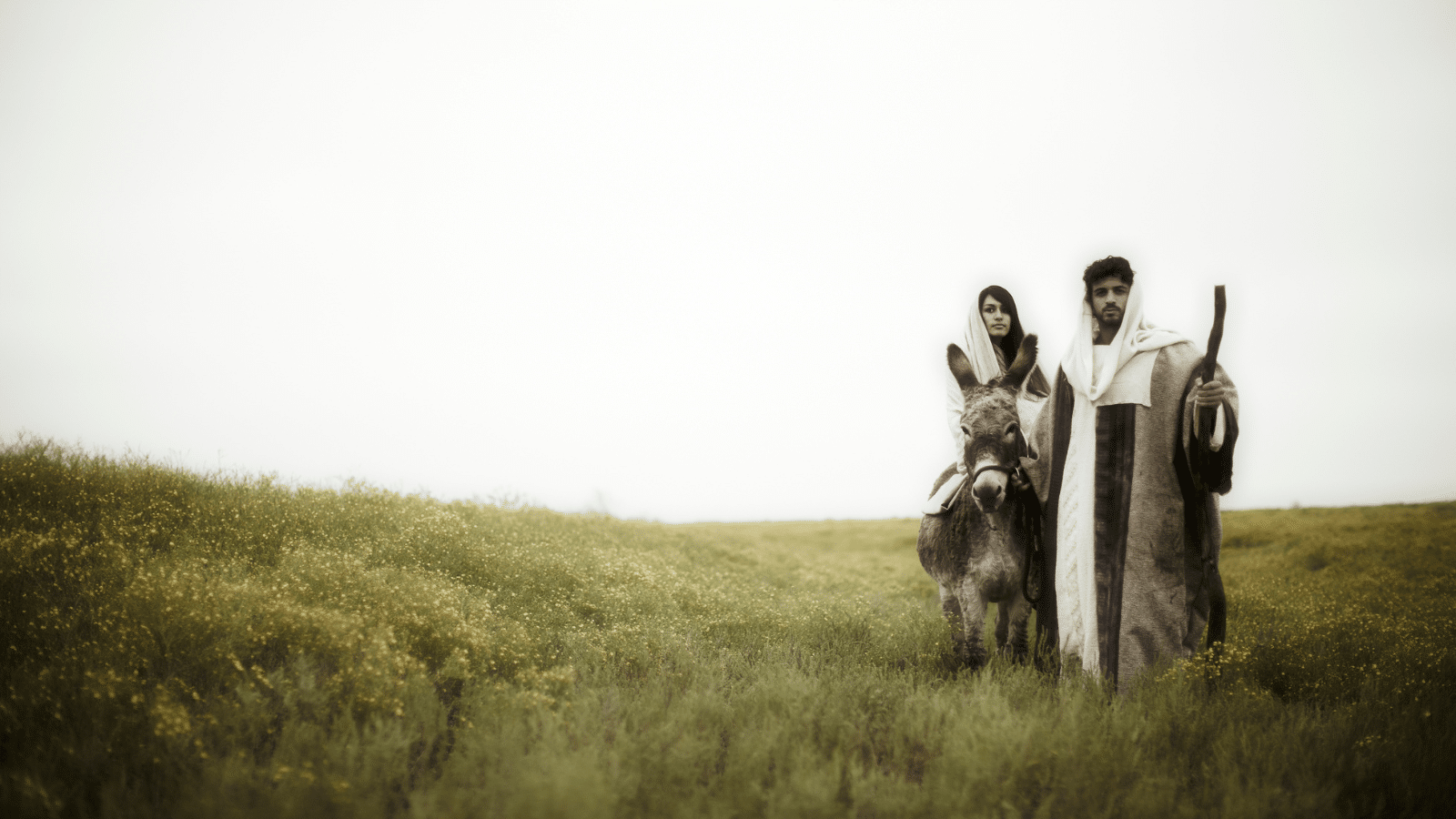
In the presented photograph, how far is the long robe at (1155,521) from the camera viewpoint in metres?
3.96

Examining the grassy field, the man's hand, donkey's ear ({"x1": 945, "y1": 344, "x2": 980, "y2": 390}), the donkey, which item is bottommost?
the grassy field

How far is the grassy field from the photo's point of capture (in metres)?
2.62

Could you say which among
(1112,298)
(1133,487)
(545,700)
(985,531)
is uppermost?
(1112,298)

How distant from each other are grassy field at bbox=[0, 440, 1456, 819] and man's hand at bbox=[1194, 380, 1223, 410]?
5.60ft

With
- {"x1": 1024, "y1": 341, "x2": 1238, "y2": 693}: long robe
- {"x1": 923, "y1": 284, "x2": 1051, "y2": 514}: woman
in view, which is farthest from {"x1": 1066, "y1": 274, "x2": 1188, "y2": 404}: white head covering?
{"x1": 923, "y1": 284, "x2": 1051, "y2": 514}: woman

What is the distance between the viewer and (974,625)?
4594 millimetres

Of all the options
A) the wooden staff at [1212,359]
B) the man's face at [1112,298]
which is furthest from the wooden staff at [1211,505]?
the man's face at [1112,298]

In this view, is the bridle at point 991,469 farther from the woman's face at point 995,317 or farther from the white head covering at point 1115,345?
the woman's face at point 995,317

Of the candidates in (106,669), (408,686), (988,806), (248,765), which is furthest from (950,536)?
(106,669)

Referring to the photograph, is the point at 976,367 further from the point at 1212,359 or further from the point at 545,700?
the point at 545,700

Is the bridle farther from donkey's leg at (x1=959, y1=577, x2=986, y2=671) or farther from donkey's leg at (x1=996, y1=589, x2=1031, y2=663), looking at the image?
donkey's leg at (x1=996, y1=589, x2=1031, y2=663)

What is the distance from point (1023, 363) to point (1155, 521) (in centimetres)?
141

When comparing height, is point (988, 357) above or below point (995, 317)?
below

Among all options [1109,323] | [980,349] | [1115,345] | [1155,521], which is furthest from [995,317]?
[1155,521]
